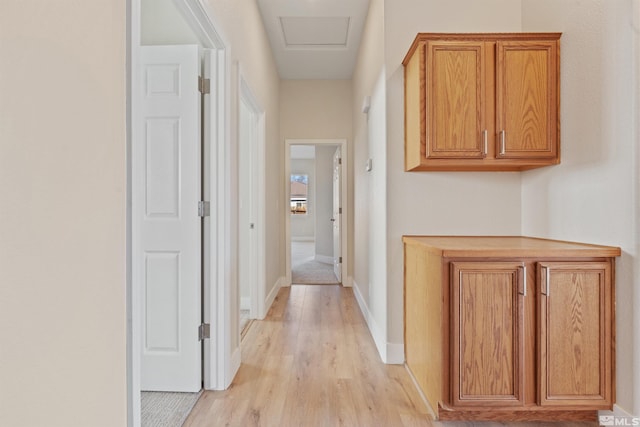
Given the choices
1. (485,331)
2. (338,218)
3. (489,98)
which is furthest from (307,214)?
(485,331)

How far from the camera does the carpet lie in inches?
70.7

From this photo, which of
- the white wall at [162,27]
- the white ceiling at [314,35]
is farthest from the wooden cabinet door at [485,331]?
the white ceiling at [314,35]

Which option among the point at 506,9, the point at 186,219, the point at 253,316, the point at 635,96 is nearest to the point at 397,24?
the point at 506,9

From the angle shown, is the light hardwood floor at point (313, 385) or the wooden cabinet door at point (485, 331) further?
the light hardwood floor at point (313, 385)

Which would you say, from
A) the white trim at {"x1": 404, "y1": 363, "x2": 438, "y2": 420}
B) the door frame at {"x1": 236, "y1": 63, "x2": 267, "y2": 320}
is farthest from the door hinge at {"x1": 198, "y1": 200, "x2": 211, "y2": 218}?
the white trim at {"x1": 404, "y1": 363, "x2": 438, "y2": 420}

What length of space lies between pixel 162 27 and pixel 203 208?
1.04m

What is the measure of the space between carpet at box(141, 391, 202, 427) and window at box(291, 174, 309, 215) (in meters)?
9.27

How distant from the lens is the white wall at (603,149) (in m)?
1.65

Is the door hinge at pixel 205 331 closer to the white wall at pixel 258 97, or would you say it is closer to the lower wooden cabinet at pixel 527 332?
the white wall at pixel 258 97

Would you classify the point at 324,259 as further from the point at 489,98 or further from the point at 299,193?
the point at 489,98

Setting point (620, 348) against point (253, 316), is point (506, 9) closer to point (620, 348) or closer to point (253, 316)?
point (620, 348)

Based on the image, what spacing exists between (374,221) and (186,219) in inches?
60.4

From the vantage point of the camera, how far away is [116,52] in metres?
1.04

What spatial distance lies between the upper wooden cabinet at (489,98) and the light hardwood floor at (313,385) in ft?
4.46
